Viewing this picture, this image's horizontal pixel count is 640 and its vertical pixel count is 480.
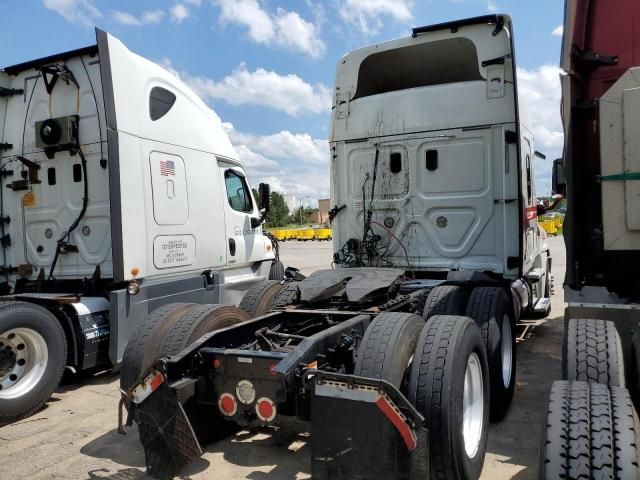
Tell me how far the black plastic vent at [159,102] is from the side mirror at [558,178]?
14.2ft

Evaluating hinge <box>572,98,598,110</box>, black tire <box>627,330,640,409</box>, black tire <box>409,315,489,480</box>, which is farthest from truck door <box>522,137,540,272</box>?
black tire <box>409,315,489,480</box>

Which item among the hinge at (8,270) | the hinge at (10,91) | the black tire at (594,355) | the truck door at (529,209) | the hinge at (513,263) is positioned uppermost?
the hinge at (10,91)

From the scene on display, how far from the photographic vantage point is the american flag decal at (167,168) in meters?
6.08

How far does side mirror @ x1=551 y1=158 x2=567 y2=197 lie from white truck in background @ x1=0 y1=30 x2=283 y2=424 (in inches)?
165

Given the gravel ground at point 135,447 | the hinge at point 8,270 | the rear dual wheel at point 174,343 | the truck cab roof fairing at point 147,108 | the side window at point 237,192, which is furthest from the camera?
the side window at point 237,192

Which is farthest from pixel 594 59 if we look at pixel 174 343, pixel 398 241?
pixel 174 343

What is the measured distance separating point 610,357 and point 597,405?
2.34 feet

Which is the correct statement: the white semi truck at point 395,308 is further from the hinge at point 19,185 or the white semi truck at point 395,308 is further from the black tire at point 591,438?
the hinge at point 19,185

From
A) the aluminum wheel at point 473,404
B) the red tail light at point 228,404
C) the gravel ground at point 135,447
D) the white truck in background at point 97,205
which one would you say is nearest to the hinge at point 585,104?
the aluminum wheel at point 473,404

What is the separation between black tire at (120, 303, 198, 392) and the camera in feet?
11.8

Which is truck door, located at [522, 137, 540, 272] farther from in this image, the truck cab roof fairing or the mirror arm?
the truck cab roof fairing

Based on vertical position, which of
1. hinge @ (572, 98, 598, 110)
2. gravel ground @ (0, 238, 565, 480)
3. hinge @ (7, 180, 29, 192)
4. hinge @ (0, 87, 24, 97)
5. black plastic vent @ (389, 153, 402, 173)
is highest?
hinge @ (0, 87, 24, 97)

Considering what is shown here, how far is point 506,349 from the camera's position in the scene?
490cm

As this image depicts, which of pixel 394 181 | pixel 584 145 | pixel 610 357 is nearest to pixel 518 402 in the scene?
pixel 610 357
